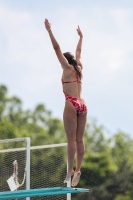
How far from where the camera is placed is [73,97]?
32.1 ft

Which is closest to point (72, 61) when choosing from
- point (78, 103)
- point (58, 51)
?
point (58, 51)

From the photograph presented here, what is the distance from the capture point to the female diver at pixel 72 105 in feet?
31.9

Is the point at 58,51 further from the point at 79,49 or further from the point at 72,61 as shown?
the point at 79,49

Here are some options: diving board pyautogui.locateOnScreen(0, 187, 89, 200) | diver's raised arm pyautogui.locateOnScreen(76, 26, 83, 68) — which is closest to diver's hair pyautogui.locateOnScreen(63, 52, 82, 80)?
diver's raised arm pyautogui.locateOnScreen(76, 26, 83, 68)

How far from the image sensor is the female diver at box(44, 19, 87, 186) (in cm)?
971

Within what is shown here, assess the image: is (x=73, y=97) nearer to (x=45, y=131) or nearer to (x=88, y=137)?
(x=88, y=137)

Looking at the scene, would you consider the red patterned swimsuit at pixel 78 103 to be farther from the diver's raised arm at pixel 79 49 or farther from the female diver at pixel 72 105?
the diver's raised arm at pixel 79 49

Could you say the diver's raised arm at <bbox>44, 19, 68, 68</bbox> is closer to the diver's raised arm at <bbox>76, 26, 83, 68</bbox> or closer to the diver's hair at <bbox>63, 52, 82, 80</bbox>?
the diver's hair at <bbox>63, 52, 82, 80</bbox>

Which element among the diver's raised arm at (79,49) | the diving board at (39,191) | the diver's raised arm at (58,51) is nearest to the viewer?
the diving board at (39,191)

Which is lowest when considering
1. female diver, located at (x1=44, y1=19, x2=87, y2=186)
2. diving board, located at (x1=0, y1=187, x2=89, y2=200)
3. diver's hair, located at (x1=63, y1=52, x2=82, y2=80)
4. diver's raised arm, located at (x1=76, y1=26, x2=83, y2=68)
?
diving board, located at (x1=0, y1=187, x2=89, y2=200)

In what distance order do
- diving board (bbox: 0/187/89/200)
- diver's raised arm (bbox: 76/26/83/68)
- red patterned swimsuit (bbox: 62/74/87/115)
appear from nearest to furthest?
diving board (bbox: 0/187/89/200)
red patterned swimsuit (bbox: 62/74/87/115)
diver's raised arm (bbox: 76/26/83/68)

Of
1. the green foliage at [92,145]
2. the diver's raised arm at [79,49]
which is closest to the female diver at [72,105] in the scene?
the diver's raised arm at [79,49]

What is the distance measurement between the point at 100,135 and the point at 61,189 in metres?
33.8

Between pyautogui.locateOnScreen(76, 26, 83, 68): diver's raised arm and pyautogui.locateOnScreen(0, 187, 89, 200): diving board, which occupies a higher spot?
pyautogui.locateOnScreen(76, 26, 83, 68): diver's raised arm
